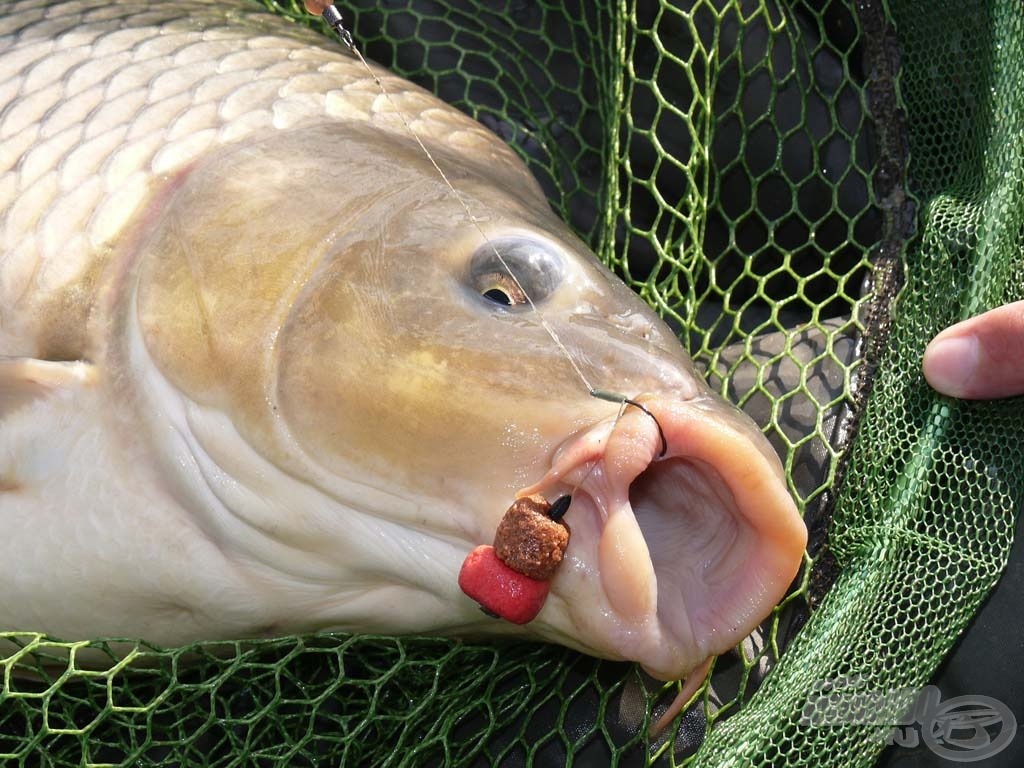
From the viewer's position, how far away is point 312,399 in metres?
1.36

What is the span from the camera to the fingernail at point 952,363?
5.18 ft

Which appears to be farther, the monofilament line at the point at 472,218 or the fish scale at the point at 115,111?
the fish scale at the point at 115,111

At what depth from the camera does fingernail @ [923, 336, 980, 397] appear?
1.58m

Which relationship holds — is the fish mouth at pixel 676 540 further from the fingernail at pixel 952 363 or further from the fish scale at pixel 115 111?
the fish scale at pixel 115 111

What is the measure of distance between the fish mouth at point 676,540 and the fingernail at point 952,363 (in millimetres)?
490

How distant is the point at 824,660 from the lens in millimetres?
1470

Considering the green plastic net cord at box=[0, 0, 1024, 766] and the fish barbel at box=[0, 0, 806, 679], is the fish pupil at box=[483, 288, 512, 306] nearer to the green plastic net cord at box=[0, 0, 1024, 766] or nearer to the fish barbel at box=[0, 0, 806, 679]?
the fish barbel at box=[0, 0, 806, 679]

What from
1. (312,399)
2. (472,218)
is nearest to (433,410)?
(312,399)

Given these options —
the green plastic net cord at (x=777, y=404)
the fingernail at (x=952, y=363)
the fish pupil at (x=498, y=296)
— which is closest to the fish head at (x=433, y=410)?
the fish pupil at (x=498, y=296)

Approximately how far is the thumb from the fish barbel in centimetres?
49

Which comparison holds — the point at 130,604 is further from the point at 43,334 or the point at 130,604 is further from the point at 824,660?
the point at 824,660

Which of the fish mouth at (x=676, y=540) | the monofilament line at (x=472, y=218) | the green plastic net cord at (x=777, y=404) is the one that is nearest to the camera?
the fish mouth at (x=676, y=540)

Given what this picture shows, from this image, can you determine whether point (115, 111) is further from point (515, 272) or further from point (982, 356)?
point (982, 356)

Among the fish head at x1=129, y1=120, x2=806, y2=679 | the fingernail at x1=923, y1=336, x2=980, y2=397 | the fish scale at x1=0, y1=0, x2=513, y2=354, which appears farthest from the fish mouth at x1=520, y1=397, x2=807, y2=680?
the fish scale at x1=0, y1=0, x2=513, y2=354
